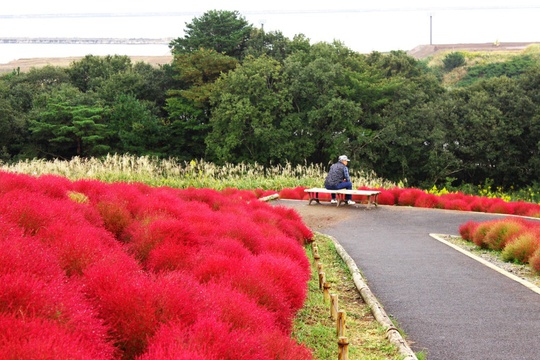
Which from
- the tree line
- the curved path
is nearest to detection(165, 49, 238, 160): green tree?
the tree line

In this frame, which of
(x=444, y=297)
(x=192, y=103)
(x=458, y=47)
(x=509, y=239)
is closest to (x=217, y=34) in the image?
(x=192, y=103)

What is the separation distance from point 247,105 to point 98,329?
33.2m

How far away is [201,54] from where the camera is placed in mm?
42969

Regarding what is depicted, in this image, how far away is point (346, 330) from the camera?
605 centimetres

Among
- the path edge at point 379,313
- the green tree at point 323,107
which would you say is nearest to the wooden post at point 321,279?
the path edge at point 379,313

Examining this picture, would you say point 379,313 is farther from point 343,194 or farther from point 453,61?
point 453,61

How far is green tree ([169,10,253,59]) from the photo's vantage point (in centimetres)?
Answer: 4659

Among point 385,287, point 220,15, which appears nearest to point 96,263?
point 385,287

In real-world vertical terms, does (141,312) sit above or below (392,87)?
below

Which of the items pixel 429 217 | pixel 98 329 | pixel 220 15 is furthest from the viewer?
pixel 220 15

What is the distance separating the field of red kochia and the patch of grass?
1.12 ft

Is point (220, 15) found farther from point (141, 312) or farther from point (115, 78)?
point (141, 312)

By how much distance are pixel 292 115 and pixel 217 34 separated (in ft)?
46.2

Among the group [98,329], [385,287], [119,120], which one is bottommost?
[385,287]
